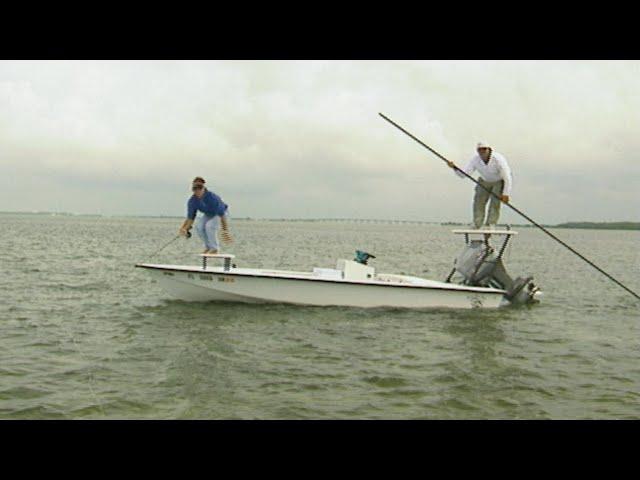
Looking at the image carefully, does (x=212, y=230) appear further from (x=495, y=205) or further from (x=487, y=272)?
(x=487, y=272)

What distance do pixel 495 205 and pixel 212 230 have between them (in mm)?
6785

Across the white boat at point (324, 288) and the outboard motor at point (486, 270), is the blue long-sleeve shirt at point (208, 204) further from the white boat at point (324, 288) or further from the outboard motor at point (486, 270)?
the outboard motor at point (486, 270)

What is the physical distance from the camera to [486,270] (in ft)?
51.2

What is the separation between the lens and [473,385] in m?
9.20

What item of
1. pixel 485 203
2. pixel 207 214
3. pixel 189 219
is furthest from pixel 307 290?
pixel 485 203

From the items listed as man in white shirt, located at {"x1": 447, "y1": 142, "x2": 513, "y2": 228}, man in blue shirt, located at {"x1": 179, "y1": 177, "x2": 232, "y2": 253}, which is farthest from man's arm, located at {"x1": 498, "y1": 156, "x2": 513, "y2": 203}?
man in blue shirt, located at {"x1": 179, "y1": 177, "x2": 232, "y2": 253}

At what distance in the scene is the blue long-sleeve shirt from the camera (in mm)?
14500

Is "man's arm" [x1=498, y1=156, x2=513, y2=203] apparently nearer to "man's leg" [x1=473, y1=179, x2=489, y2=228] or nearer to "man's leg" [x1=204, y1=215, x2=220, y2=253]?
"man's leg" [x1=473, y1=179, x2=489, y2=228]

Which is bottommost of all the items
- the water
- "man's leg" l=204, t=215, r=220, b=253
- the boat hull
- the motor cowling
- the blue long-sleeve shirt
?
the water

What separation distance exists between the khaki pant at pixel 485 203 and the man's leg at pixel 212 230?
20.5ft

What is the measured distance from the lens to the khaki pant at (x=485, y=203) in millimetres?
14320

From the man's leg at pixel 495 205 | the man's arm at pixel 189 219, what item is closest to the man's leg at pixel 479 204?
the man's leg at pixel 495 205
